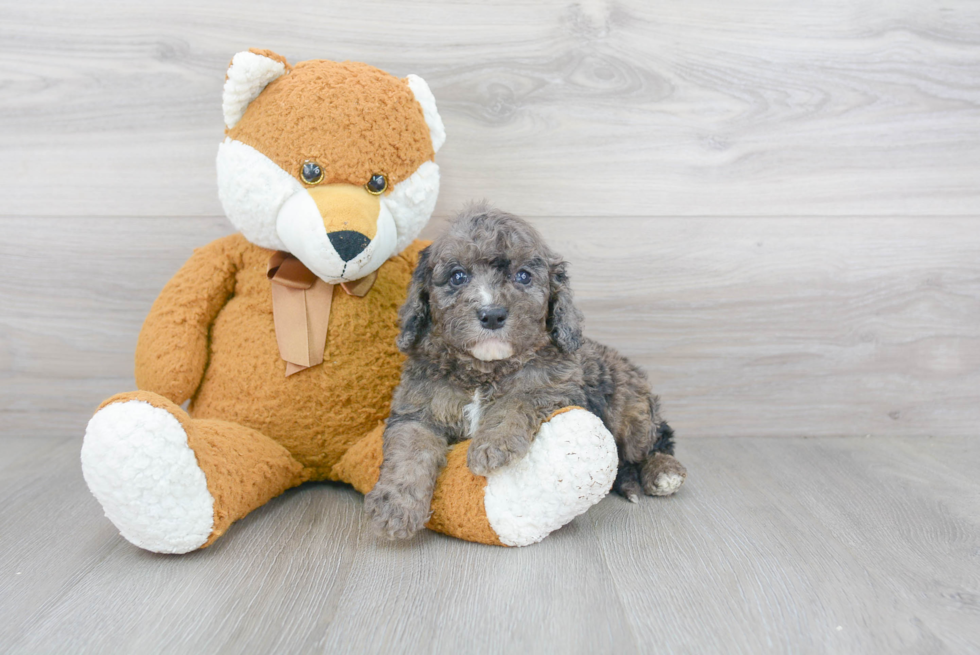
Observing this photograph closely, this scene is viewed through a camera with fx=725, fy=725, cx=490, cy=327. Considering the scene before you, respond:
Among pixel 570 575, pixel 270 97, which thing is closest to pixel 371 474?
pixel 570 575

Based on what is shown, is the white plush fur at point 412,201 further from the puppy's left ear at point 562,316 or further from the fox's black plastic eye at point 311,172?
the puppy's left ear at point 562,316

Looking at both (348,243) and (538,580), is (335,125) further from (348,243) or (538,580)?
(538,580)

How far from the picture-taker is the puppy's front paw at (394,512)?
1.50m

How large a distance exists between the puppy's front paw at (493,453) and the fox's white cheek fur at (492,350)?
0.59 ft

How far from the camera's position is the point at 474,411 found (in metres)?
1.71

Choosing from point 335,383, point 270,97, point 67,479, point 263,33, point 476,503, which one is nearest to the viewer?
point 476,503

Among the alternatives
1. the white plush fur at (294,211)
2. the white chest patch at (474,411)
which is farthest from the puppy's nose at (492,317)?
the white plush fur at (294,211)

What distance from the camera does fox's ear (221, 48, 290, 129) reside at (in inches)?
66.0

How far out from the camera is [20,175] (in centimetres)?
229

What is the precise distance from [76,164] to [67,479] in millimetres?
977

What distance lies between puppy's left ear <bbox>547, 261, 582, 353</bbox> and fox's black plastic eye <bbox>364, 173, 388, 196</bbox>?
17.9 inches

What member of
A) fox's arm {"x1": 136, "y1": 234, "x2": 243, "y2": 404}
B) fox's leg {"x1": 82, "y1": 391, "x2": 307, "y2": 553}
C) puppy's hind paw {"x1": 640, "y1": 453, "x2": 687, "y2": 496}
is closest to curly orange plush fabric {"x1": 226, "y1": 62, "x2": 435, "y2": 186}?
fox's arm {"x1": 136, "y1": 234, "x2": 243, "y2": 404}

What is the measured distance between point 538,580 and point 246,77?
130 centimetres

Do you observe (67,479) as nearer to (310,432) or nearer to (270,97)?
(310,432)
